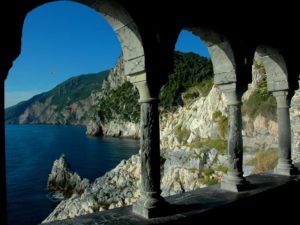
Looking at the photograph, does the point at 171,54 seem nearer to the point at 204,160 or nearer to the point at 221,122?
the point at 204,160

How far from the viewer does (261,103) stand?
26.0 metres

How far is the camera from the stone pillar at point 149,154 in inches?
220

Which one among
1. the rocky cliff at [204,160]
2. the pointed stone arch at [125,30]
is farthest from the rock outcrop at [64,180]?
the pointed stone arch at [125,30]

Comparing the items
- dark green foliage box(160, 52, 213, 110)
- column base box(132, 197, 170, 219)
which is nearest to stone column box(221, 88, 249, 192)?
column base box(132, 197, 170, 219)

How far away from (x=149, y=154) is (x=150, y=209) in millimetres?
930

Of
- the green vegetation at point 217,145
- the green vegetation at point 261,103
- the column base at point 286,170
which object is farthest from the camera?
the green vegetation at point 261,103

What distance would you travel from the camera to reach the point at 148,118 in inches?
227

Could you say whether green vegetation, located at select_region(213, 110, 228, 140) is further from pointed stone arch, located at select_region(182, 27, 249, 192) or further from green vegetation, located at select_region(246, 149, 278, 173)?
pointed stone arch, located at select_region(182, 27, 249, 192)

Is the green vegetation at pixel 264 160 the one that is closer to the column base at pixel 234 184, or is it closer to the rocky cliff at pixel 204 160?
the rocky cliff at pixel 204 160

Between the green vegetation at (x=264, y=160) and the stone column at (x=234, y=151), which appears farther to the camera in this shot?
the green vegetation at (x=264, y=160)

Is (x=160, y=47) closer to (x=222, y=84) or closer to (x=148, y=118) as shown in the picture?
(x=148, y=118)

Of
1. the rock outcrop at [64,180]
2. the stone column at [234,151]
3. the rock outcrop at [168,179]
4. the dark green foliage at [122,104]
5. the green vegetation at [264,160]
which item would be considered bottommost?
the rock outcrop at [64,180]

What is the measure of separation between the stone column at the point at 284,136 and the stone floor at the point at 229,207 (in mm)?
423

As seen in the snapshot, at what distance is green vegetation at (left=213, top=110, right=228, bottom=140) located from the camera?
28556 mm
